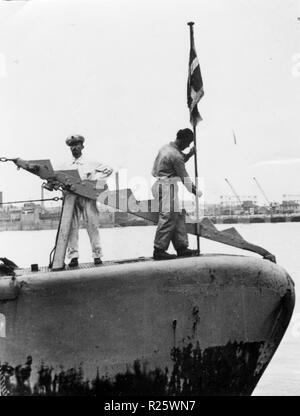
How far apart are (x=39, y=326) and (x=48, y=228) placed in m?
52.9


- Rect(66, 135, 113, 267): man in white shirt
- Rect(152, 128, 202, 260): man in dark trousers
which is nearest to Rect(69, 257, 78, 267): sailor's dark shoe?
Rect(66, 135, 113, 267): man in white shirt

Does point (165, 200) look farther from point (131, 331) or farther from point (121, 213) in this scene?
point (131, 331)

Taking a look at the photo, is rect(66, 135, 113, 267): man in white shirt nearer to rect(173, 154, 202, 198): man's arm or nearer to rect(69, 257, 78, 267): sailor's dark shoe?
rect(69, 257, 78, 267): sailor's dark shoe

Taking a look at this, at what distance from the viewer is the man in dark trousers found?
7188 mm

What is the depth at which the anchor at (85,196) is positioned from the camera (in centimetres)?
686

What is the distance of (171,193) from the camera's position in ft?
23.6

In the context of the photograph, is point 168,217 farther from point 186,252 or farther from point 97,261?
point 97,261

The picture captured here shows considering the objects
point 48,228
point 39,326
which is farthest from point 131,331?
point 48,228

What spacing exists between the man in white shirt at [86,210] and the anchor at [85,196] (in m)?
0.19

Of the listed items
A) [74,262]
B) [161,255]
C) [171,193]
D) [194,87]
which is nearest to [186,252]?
[161,255]

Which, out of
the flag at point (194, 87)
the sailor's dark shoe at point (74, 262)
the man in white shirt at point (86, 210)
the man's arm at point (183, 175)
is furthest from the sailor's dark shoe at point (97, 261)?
the flag at point (194, 87)

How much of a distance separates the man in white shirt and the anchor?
187 millimetres

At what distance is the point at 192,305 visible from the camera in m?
6.89

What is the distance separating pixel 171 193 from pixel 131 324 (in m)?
1.33
